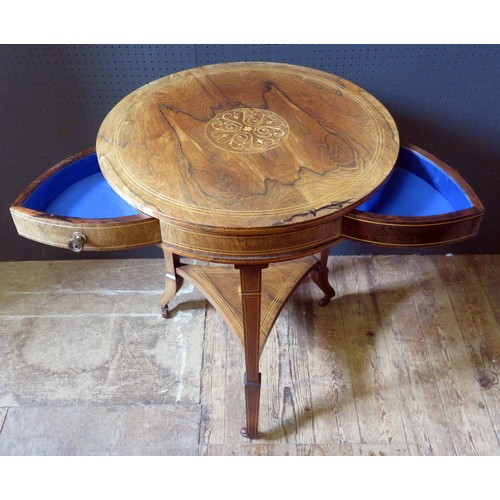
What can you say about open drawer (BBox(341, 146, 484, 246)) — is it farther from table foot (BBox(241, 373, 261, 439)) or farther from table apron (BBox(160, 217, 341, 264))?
table foot (BBox(241, 373, 261, 439))

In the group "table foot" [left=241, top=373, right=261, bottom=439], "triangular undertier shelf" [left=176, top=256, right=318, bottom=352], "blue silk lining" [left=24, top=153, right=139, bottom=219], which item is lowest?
"table foot" [left=241, top=373, right=261, bottom=439]

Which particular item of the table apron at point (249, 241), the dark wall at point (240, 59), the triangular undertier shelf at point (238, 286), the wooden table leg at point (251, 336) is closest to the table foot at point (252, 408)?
the wooden table leg at point (251, 336)

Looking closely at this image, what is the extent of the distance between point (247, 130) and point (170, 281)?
2.41 feet

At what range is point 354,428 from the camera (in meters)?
1.81

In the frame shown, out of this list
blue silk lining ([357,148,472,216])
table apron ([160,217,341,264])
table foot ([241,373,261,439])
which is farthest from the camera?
table foot ([241,373,261,439])

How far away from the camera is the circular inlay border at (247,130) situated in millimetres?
1442

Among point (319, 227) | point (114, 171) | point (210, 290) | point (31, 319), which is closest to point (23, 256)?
point (31, 319)

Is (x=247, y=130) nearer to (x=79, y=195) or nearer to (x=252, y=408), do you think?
(x=79, y=195)

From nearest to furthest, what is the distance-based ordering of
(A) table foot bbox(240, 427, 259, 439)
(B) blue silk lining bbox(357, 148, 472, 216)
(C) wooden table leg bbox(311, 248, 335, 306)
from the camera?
(B) blue silk lining bbox(357, 148, 472, 216) < (A) table foot bbox(240, 427, 259, 439) < (C) wooden table leg bbox(311, 248, 335, 306)

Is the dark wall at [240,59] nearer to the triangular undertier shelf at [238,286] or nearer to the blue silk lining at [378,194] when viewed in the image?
the blue silk lining at [378,194]

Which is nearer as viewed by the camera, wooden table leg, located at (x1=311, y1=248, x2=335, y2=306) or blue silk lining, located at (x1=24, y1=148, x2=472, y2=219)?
blue silk lining, located at (x1=24, y1=148, x2=472, y2=219)

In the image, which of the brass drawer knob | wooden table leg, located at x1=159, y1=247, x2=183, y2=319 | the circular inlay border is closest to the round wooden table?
the circular inlay border

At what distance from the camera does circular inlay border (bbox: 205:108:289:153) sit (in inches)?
56.8

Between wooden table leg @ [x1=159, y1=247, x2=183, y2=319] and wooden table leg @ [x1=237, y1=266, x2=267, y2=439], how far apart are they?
512mm
